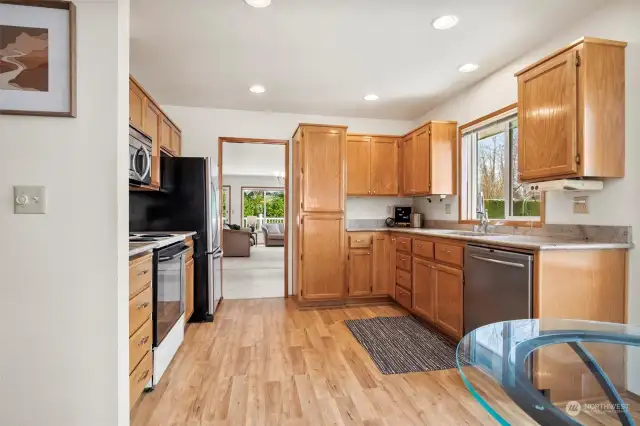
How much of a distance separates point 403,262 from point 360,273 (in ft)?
1.87

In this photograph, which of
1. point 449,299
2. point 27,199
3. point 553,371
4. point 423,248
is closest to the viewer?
point 553,371

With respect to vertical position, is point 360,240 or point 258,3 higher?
point 258,3

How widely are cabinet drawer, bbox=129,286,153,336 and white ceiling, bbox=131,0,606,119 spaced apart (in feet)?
6.14

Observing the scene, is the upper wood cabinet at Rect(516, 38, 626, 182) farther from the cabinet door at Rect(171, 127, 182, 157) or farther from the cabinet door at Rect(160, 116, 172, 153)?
the cabinet door at Rect(171, 127, 182, 157)

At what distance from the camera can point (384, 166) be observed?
14.5 feet

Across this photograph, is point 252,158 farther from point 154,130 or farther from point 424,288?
point 424,288

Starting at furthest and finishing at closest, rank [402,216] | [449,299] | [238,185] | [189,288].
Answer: [238,185] → [402,216] → [189,288] → [449,299]

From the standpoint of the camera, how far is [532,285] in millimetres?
1956

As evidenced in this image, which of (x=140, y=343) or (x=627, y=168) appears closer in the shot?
(x=140, y=343)

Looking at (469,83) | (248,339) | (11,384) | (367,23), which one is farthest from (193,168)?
(469,83)

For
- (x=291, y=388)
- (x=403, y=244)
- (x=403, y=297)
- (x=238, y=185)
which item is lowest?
(x=291, y=388)

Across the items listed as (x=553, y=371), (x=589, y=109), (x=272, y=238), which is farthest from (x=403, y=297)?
(x=272, y=238)

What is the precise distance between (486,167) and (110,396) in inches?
144

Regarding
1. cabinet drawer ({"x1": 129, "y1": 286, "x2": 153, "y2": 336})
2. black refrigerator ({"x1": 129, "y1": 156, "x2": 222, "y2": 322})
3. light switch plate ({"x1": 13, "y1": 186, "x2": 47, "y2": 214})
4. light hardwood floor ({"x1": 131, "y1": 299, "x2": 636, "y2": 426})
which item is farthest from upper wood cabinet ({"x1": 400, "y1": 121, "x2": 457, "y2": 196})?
light switch plate ({"x1": 13, "y1": 186, "x2": 47, "y2": 214})
